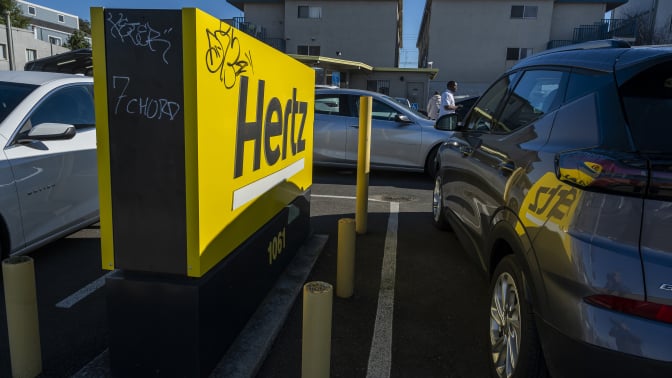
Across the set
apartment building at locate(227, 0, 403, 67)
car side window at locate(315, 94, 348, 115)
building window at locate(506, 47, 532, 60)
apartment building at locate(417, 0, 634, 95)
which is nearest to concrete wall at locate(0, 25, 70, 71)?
apartment building at locate(227, 0, 403, 67)

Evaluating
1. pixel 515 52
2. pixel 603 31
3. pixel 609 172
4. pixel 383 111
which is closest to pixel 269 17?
pixel 515 52

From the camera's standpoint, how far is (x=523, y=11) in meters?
31.0

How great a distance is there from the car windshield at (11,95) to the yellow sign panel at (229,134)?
2234 mm

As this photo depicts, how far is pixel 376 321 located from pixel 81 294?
226cm

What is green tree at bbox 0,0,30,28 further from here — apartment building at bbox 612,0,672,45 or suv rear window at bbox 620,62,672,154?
suv rear window at bbox 620,62,672,154

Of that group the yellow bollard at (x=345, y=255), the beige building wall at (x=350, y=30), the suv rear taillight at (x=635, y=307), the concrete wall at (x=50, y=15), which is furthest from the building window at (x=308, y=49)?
the concrete wall at (x=50, y=15)

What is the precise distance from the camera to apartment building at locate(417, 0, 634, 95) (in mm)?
30891

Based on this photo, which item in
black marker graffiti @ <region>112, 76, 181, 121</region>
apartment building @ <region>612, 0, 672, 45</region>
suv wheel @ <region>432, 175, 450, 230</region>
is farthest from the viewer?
apartment building @ <region>612, 0, 672, 45</region>

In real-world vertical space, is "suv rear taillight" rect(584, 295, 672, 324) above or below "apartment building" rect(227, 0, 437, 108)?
below

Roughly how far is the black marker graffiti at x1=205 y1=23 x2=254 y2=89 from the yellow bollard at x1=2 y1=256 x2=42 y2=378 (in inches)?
54.7

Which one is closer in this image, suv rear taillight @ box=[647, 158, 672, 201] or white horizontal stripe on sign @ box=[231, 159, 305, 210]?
suv rear taillight @ box=[647, 158, 672, 201]

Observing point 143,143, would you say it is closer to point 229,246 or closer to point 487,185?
point 229,246

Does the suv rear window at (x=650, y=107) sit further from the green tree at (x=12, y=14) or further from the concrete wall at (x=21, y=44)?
the green tree at (x=12, y=14)

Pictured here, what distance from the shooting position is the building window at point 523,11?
101 feet
